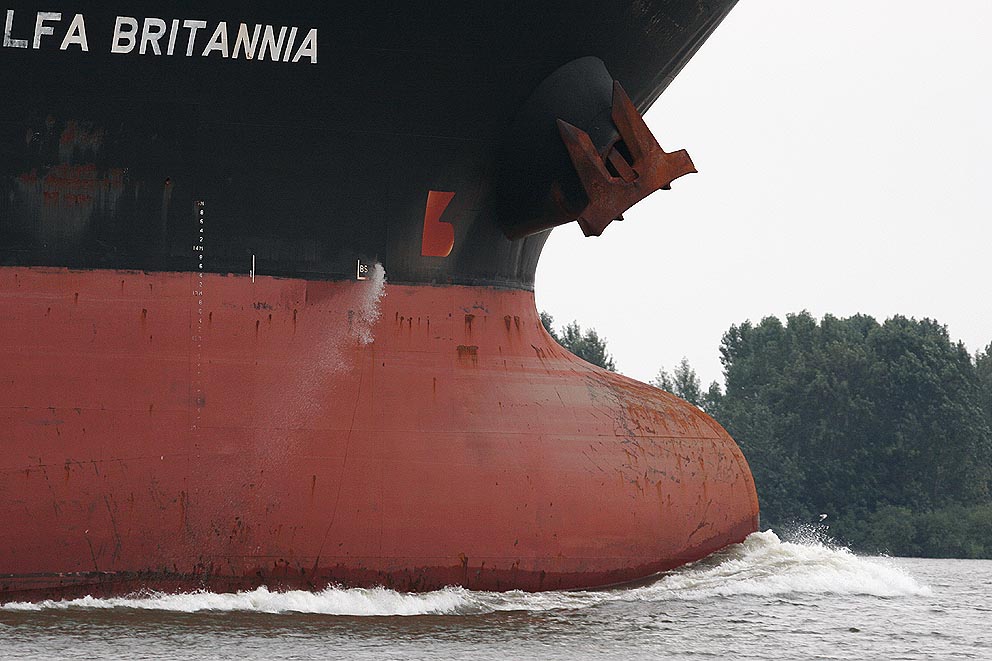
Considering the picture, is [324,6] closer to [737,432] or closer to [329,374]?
[329,374]

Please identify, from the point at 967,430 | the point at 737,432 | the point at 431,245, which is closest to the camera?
the point at 431,245

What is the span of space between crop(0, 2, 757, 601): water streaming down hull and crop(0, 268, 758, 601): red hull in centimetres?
2

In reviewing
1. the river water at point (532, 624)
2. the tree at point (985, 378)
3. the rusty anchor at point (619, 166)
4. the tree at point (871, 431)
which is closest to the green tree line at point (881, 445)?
the tree at point (871, 431)

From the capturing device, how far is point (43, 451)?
35.9ft

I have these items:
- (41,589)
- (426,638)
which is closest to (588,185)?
(426,638)

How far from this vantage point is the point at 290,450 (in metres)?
11.4

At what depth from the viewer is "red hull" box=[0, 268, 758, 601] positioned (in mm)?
10945

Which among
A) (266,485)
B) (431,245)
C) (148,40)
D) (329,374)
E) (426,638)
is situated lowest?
(426,638)

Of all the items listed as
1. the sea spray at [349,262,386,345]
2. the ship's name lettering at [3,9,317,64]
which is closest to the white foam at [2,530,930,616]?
the sea spray at [349,262,386,345]

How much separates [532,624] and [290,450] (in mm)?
2324

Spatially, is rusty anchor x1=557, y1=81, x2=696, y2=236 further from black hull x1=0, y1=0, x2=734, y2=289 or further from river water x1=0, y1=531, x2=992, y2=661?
river water x1=0, y1=531, x2=992, y2=661

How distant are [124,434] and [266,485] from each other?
1139mm

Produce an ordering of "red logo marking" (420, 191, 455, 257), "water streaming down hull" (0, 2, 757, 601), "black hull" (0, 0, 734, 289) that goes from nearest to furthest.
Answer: "water streaming down hull" (0, 2, 757, 601) < "black hull" (0, 0, 734, 289) < "red logo marking" (420, 191, 455, 257)

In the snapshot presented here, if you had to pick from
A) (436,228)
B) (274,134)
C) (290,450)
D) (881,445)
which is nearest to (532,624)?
(290,450)
